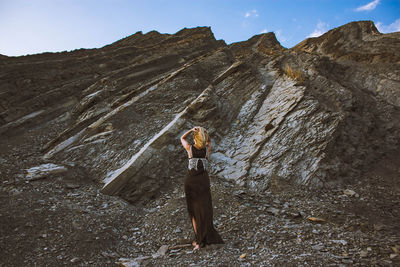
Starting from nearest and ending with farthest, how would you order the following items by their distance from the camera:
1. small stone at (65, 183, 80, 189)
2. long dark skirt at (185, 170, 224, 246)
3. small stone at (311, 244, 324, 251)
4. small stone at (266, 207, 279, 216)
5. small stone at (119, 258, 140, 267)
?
small stone at (311, 244, 324, 251), small stone at (119, 258, 140, 267), long dark skirt at (185, 170, 224, 246), small stone at (266, 207, 279, 216), small stone at (65, 183, 80, 189)

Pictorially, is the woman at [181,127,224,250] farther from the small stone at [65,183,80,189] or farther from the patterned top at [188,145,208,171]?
the small stone at [65,183,80,189]

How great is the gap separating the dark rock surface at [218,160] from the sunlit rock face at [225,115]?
70 millimetres

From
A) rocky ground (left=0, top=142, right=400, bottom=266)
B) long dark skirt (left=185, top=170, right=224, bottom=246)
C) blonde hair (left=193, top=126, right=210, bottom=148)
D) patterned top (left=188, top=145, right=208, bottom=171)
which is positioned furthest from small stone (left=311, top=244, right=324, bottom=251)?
blonde hair (left=193, top=126, right=210, bottom=148)

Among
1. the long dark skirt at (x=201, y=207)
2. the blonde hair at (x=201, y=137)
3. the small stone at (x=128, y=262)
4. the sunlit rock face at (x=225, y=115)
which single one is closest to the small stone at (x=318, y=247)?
the long dark skirt at (x=201, y=207)

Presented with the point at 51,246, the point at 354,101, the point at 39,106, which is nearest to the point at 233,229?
the point at 51,246

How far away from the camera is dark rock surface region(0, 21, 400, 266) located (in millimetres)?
5656

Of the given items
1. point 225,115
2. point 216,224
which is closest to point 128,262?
point 216,224

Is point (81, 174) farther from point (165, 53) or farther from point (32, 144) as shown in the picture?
point (165, 53)

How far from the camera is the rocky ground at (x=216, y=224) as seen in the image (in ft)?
15.8

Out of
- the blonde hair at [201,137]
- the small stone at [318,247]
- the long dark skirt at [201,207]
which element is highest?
the blonde hair at [201,137]

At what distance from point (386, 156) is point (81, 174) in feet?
40.1

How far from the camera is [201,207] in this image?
574 cm

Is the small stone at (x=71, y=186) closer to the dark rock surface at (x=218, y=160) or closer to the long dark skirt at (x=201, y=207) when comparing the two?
the dark rock surface at (x=218, y=160)

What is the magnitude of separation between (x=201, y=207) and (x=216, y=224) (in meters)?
1.40
